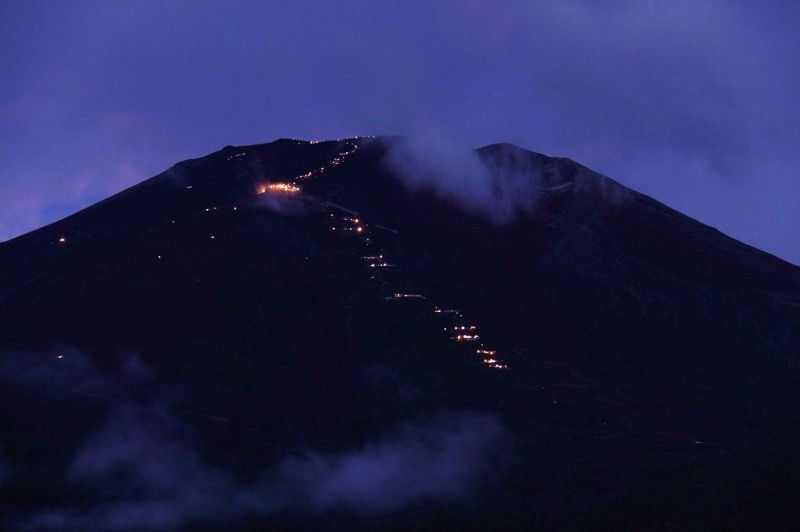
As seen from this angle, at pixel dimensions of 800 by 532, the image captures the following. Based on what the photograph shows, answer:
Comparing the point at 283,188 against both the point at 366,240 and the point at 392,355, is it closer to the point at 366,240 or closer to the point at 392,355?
the point at 366,240

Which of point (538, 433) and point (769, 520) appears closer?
point (769, 520)

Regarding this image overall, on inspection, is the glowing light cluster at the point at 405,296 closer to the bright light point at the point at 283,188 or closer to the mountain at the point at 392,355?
the mountain at the point at 392,355

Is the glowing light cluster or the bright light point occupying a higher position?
the bright light point

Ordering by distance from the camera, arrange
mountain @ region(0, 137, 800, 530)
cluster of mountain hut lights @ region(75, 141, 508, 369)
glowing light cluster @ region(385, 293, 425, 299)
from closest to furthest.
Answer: mountain @ region(0, 137, 800, 530) → cluster of mountain hut lights @ region(75, 141, 508, 369) → glowing light cluster @ region(385, 293, 425, 299)

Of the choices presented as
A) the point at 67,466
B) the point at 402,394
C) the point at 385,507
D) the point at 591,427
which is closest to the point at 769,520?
the point at 591,427

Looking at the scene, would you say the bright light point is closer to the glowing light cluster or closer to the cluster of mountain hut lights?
the cluster of mountain hut lights

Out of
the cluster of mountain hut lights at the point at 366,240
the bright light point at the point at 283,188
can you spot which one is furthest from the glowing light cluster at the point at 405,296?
the bright light point at the point at 283,188

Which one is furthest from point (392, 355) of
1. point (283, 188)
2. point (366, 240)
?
point (283, 188)

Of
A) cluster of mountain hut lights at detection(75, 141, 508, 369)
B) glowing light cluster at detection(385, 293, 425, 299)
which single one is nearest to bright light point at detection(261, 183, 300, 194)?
cluster of mountain hut lights at detection(75, 141, 508, 369)

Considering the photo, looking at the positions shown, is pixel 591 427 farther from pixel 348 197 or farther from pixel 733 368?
pixel 348 197
